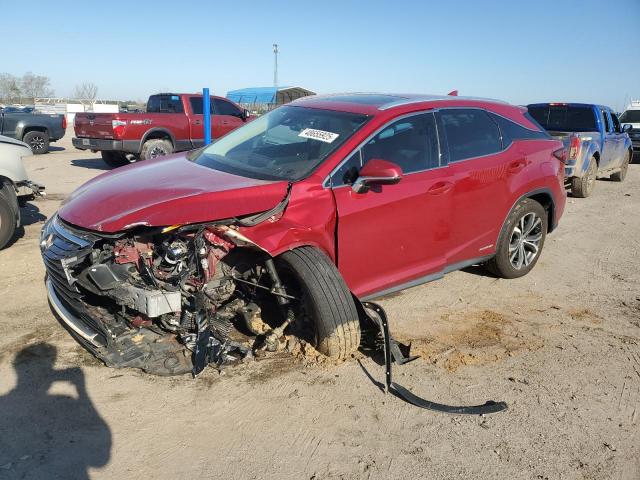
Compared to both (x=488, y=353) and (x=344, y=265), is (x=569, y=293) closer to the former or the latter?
(x=488, y=353)

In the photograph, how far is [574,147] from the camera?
9.07 meters

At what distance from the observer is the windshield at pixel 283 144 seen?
12.6 ft

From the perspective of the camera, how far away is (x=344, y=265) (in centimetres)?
372

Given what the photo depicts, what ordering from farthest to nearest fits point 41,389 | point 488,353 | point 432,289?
point 432,289, point 488,353, point 41,389

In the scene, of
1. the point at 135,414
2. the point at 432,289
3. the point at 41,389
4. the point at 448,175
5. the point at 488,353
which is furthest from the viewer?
the point at 432,289

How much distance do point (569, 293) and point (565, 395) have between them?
2.07m

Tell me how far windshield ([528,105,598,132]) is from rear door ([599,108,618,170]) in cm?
29

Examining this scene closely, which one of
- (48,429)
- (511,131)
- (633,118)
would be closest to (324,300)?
(48,429)

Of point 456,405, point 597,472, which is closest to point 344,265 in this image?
point 456,405

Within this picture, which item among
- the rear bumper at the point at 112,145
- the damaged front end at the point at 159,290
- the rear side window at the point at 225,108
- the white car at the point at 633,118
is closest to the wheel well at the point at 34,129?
the rear bumper at the point at 112,145

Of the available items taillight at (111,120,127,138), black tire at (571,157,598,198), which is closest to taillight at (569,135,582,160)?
black tire at (571,157,598,198)

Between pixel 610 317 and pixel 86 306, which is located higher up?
pixel 86 306

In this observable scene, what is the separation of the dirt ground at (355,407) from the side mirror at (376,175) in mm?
1262

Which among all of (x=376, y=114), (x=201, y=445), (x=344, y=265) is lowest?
(x=201, y=445)
